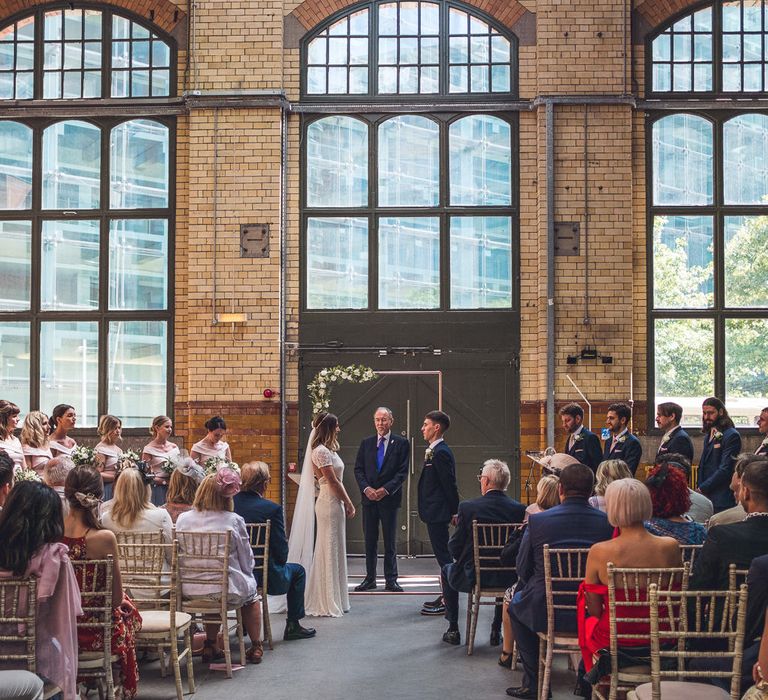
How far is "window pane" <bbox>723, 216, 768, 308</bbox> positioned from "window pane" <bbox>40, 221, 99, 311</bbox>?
7.38m

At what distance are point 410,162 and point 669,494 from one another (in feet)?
26.3

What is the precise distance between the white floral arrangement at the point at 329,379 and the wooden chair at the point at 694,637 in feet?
26.2

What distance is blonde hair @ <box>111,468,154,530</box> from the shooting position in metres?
7.23

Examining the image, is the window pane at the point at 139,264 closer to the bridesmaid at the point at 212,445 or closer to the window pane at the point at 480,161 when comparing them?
the bridesmaid at the point at 212,445

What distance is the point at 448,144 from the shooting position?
43.9ft

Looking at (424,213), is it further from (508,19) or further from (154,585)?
(154,585)

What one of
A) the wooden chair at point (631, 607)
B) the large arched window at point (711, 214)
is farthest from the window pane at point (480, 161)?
the wooden chair at point (631, 607)

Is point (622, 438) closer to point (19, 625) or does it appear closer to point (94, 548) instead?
point (94, 548)

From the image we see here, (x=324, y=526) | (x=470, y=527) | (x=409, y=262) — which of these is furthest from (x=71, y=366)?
(x=470, y=527)

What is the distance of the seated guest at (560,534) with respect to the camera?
21.0ft

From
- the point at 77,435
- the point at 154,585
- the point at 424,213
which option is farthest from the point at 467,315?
the point at 154,585

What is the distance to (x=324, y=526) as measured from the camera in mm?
9797

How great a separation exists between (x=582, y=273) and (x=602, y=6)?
303 cm

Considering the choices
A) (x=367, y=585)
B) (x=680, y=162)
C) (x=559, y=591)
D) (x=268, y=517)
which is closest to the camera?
(x=559, y=591)
